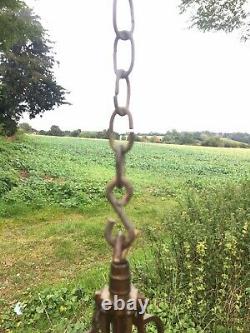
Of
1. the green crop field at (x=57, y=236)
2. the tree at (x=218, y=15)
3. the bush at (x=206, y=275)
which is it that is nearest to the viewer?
the bush at (x=206, y=275)

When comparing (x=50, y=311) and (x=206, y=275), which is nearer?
(x=206, y=275)

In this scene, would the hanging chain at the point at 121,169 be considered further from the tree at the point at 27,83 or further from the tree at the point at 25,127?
the tree at the point at 25,127

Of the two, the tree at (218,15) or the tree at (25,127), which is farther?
the tree at (25,127)

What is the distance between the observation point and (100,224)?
8883 mm

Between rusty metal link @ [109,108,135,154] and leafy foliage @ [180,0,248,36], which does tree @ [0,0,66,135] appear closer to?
leafy foliage @ [180,0,248,36]

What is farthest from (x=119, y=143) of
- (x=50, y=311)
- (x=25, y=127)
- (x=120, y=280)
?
(x=25, y=127)

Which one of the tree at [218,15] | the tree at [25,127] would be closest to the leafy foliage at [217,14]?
the tree at [218,15]

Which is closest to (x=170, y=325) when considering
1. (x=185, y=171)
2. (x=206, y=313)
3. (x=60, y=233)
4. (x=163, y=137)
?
(x=206, y=313)

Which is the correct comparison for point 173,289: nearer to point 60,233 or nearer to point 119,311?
point 119,311

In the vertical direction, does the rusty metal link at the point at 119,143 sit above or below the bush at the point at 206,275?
above

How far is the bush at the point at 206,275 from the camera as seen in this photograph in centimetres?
380

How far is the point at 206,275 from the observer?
4.11 meters

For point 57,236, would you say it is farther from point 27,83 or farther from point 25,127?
point 25,127

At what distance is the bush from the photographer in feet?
12.5
